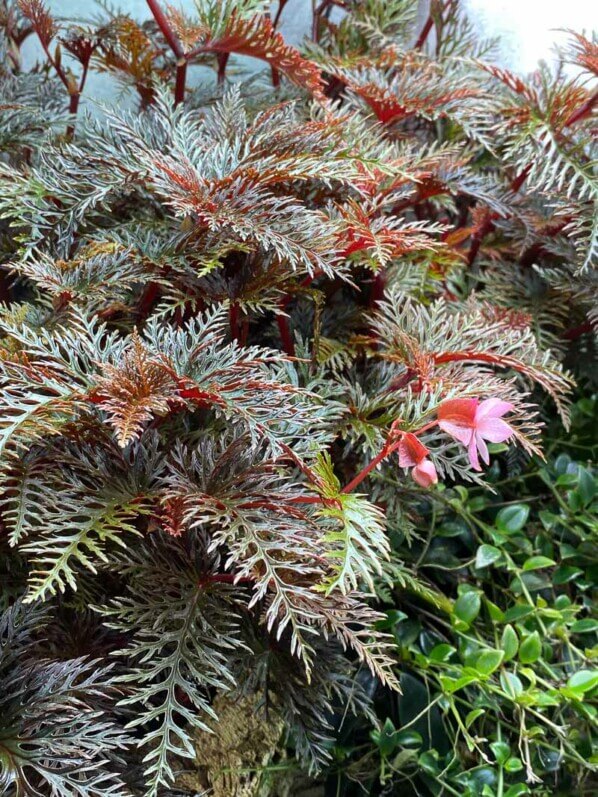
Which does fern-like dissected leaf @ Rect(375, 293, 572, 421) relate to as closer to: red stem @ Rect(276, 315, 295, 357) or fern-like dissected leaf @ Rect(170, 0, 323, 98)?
red stem @ Rect(276, 315, 295, 357)

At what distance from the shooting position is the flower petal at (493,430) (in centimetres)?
63

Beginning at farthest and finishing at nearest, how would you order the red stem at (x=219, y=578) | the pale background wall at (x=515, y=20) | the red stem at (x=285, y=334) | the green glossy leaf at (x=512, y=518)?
the pale background wall at (x=515, y=20) < the green glossy leaf at (x=512, y=518) < the red stem at (x=285, y=334) < the red stem at (x=219, y=578)

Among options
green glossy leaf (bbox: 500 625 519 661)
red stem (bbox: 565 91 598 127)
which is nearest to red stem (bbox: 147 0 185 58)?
red stem (bbox: 565 91 598 127)

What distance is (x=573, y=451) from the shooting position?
131 centimetres

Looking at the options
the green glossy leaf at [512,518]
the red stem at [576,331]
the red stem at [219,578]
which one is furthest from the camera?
the red stem at [576,331]

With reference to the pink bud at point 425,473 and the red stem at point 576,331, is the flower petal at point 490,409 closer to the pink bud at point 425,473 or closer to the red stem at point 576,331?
the pink bud at point 425,473

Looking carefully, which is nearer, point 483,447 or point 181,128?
point 483,447

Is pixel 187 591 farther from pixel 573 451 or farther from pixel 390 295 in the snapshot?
pixel 573 451

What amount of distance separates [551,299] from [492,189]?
22cm

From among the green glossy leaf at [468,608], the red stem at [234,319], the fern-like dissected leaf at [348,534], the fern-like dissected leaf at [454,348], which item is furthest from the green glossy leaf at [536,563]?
the red stem at [234,319]

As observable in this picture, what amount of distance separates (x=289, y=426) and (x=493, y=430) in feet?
0.79

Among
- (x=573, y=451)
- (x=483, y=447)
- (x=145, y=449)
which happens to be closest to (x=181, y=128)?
(x=145, y=449)

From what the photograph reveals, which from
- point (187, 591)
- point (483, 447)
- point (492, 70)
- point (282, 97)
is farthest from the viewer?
point (282, 97)

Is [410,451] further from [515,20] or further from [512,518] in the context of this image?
[515,20]
